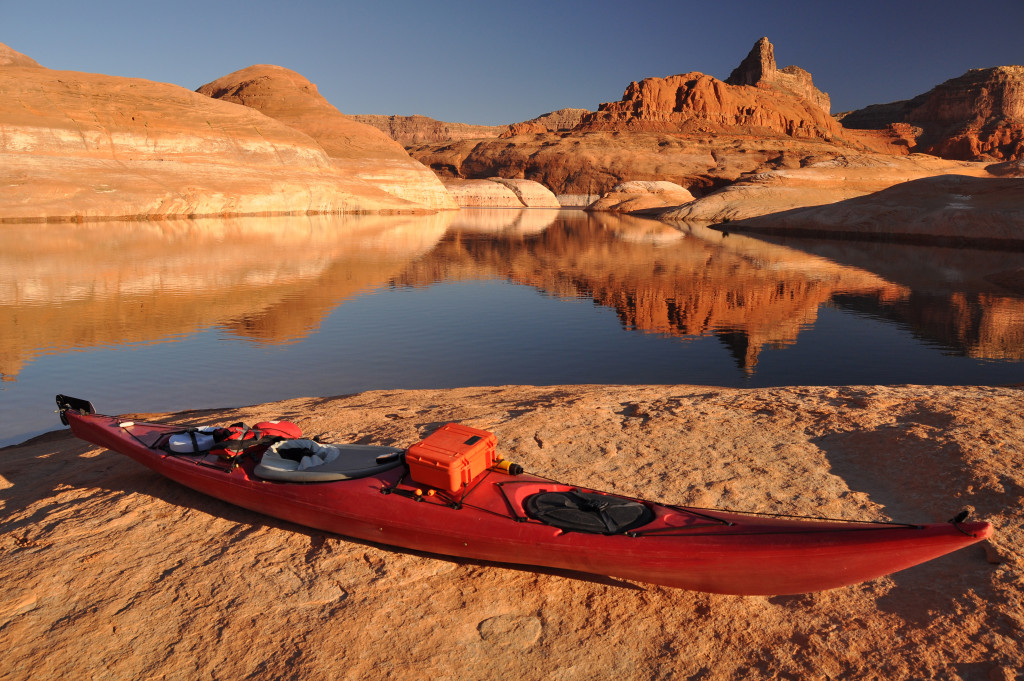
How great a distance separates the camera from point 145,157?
2020 inches

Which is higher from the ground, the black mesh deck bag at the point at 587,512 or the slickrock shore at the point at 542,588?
the black mesh deck bag at the point at 587,512

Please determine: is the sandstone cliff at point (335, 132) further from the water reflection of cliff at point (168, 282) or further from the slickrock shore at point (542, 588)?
the slickrock shore at point (542, 588)

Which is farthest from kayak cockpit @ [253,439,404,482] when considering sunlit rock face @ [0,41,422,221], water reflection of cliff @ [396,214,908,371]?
sunlit rock face @ [0,41,422,221]

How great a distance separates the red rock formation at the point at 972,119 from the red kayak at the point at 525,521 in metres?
120

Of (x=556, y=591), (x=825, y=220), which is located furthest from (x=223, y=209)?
(x=556, y=591)

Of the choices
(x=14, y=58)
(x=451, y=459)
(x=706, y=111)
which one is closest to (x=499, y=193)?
(x=706, y=111)

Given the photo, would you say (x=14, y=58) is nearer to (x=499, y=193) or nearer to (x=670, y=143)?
(x=499, y=193)

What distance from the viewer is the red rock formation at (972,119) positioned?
9769 cm

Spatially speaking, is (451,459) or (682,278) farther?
(682,278)

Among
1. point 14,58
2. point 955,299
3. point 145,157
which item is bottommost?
point 955,299

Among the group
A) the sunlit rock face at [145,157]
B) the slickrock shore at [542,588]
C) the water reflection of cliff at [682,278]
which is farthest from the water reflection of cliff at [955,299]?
the sunlit rock face at [145,157]

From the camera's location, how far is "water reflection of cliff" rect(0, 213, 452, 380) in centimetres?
1435

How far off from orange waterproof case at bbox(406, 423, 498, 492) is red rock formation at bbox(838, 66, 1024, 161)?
121m

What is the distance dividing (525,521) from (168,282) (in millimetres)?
19893
